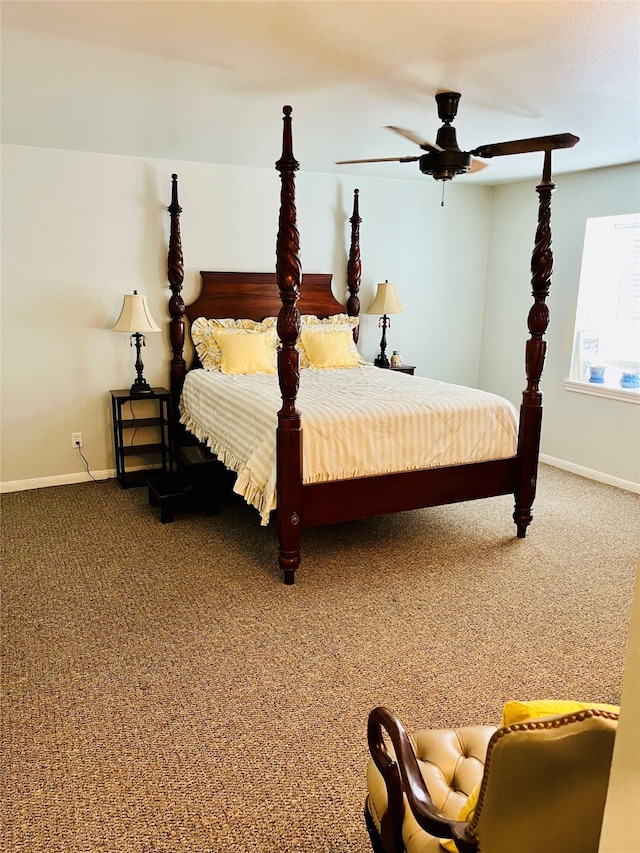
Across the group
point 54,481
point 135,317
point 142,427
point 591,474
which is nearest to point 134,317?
point 135,317

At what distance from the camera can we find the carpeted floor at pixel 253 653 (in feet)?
6.11

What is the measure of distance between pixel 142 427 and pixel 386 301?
2.30 meters

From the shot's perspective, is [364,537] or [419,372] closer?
[364,537]

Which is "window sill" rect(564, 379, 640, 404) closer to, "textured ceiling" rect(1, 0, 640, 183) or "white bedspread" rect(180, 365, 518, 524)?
"white bedspread" rect(180, 365, 518, 524)

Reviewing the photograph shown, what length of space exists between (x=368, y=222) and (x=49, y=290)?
274 cm

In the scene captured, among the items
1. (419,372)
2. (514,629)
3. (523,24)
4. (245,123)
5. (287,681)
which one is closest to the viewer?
(523,24)

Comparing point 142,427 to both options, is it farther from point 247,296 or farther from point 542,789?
point 542,789

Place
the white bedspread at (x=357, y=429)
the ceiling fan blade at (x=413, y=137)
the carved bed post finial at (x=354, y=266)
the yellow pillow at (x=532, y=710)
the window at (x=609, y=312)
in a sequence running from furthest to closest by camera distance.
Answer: the carved bed post finial at (x=354, y=266)
the window at (x=609, y=312)
the white bedspread at (x=357, y=429)
the ceiling fan blade at (x=413, y=137)
the yellow pillow at (x=532, y=710)

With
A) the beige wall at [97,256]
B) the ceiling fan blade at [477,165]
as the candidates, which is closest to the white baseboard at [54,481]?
the beige wall at [97,256]

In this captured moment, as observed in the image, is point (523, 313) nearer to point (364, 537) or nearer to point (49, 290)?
point (364, 537)

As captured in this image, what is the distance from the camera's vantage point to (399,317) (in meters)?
5.95

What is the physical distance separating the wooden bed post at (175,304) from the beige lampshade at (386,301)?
65.7 inches

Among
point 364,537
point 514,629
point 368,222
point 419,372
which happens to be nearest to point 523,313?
point 419,372

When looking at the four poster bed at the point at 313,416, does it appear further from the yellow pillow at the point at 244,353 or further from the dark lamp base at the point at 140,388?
the dark lamp base at the point at 140,388
